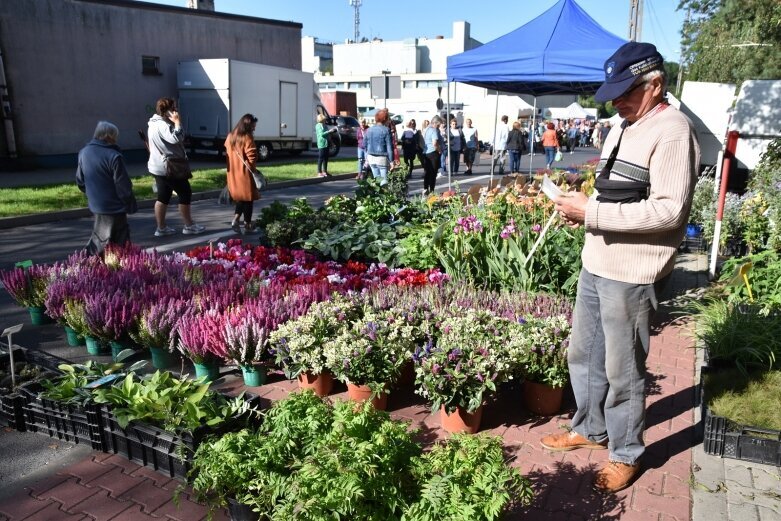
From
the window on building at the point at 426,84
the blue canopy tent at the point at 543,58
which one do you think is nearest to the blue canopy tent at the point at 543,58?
the blue canopy tent at the point at 543,58

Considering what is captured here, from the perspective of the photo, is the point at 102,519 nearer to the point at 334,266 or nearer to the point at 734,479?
the point at 734,479

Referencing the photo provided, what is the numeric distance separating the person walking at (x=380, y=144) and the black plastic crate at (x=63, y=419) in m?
8.69

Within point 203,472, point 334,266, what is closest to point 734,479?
point 203,472

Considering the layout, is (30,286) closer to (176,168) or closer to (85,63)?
(176,168)

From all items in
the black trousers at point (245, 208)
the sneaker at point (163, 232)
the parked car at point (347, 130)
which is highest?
the parked car at point (347, 130)

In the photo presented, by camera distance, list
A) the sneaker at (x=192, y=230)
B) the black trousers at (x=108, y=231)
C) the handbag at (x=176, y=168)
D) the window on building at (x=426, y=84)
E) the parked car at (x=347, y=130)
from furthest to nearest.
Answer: the window on building at (x=426, y=84) → the parked car at (x=347, y=130) → the sneaker at (x=192, y=230) → the handbag at (x=176, y=168) → the black trousers at (x=108, y=231)

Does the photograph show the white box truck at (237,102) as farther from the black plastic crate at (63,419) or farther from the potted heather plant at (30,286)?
the black plastic crate at (63,419)

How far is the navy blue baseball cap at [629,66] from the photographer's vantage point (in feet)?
8.57

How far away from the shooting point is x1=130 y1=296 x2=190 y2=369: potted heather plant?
4195 mm

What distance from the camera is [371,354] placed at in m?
3.63

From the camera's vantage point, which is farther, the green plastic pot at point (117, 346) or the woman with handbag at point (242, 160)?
the woman with handbag at point (242, 160)

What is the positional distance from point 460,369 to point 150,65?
2181 cm

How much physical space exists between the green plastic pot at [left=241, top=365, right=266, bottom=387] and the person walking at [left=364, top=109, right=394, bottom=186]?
786 cm

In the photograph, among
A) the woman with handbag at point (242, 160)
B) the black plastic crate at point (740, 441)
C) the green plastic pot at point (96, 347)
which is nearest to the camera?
the black plastic crate at point (740, 441)
